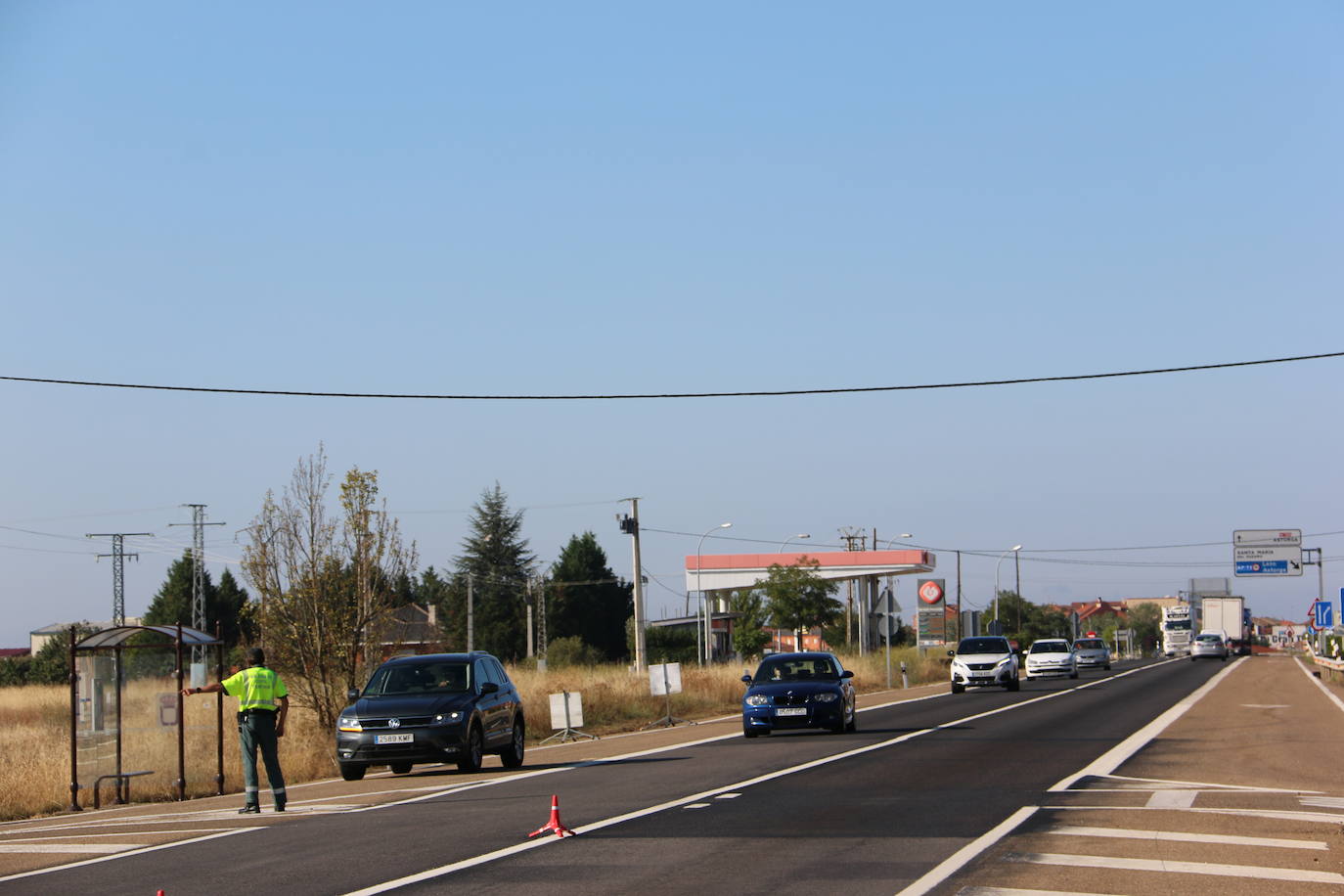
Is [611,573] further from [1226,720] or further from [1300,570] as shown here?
[1226,720]

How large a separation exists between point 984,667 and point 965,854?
3570cm

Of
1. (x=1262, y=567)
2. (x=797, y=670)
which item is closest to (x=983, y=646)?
(x=797, y=670)

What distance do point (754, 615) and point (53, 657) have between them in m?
34.6

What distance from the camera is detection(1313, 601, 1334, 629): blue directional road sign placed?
52500mm

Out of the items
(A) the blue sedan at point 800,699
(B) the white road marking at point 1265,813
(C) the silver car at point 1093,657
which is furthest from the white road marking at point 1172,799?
(C) the silver car at point 1093,657

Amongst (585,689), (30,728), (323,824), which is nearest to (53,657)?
(30,728)

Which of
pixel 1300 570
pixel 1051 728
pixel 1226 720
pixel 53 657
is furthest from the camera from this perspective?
pixel 1300 570

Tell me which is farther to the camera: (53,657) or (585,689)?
(53,657)

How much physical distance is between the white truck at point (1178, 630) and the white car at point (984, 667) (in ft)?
189

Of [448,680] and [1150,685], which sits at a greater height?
[448,680]

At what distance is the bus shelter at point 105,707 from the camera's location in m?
20.0

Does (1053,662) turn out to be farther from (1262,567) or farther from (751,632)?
(1262,567)

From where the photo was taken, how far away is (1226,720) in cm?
2830

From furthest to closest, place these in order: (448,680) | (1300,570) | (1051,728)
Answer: (1300,570) → (1051,728) → (448,680)
